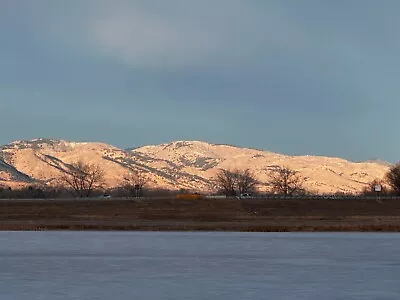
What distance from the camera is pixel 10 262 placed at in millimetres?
43438

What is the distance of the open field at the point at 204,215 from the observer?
300 feet

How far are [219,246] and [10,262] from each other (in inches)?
761

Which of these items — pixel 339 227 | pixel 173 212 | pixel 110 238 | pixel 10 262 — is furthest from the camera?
pixel 173 212

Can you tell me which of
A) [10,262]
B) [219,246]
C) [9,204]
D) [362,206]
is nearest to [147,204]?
[9,204]

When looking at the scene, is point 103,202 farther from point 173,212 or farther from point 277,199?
point 277,199

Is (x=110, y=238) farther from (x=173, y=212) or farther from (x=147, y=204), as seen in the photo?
(x=147, y=204)

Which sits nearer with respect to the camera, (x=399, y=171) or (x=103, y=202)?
(x=103, y=202)

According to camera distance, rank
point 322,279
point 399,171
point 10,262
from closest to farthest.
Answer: point 322,279, point 10,262, point 399,171

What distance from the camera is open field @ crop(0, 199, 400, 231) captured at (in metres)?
91.3

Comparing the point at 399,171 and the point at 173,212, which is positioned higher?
the point at 399,171

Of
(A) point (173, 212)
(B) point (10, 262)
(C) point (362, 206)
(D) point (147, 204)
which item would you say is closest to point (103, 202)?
(D) point (147, 204)

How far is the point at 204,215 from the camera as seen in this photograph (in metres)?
114

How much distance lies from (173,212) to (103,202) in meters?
17.6

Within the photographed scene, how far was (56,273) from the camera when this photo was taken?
3791cm
